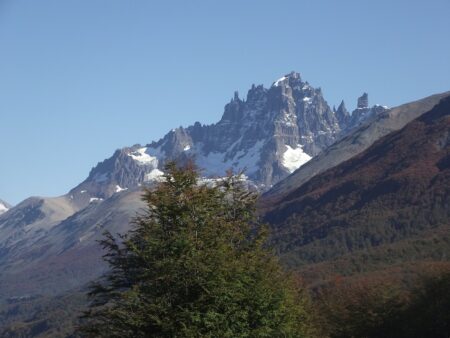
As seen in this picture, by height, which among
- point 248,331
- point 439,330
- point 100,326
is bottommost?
point 439,330

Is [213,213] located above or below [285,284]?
above

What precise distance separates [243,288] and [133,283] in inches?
220

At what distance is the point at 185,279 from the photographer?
34.2 metres

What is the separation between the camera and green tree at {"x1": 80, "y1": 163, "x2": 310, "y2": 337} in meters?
33.7

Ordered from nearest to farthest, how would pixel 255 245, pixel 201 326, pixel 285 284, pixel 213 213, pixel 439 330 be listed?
pixel 201 326 < pixel 213 213 < pixel 255 245 < pixel 285 284 < pixel 439 330

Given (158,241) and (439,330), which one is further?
(439,330)

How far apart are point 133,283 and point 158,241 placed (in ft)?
10.7

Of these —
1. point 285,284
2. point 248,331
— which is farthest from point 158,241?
point 285,284

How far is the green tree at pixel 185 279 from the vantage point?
110ft

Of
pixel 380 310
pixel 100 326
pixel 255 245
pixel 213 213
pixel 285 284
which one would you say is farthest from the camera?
pixel 380 310

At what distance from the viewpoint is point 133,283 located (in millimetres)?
37406

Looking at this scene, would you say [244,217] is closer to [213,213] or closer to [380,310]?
[213,213]

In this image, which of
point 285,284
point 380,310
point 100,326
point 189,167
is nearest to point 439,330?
point 380,310

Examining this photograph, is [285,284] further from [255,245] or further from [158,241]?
[158,241]
